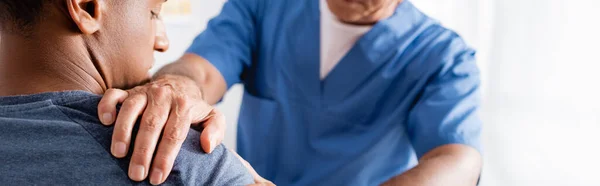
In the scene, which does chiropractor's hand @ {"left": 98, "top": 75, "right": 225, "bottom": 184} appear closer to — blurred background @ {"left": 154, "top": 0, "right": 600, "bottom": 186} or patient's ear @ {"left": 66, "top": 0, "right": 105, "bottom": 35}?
patient's ear @ {"left": 66, "top": 0, "right": 105, "bottom": 35}

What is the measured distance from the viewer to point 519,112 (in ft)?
5.78

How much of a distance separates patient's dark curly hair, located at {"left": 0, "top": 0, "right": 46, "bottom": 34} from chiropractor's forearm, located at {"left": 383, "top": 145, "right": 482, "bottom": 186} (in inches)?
27.4

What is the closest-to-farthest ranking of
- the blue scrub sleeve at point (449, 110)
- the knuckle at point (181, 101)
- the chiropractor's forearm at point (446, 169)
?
the knuckle at point (181, 101) < the chiropractor's forearm at point (446, 169) < the blue scrub sleeve at point (449, 110)

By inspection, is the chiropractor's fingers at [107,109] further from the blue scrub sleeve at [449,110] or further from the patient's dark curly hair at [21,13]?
the blue scrub sleeve at [449,110]

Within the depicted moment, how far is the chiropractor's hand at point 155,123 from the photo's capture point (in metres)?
0.67

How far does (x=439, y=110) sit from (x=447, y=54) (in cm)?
14

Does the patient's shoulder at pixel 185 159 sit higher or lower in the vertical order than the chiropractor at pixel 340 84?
higher

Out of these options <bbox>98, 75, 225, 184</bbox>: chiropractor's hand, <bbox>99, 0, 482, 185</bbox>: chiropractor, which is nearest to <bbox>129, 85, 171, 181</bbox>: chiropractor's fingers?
<bbox>98, 75, 225, 184</bbox>: chiropractor's hand

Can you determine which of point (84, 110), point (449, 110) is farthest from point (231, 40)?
point (84, 110)

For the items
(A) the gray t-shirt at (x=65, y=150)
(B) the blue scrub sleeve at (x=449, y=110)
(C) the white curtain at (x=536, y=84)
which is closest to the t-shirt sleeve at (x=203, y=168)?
(A) the gray t-shirt at (x=65, y=150)

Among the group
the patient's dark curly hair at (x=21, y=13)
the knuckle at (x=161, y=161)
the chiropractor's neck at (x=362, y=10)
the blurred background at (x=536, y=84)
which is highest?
the patient's dark curly hair at (x=21, y=13)

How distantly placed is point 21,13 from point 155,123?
18cm

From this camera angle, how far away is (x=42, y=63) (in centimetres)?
71

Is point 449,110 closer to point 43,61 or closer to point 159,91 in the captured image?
point 159,91
